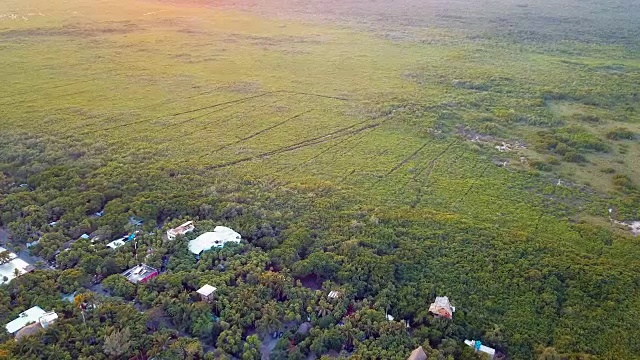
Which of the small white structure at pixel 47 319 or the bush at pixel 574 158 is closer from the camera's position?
the small white structure at pixel 47 319

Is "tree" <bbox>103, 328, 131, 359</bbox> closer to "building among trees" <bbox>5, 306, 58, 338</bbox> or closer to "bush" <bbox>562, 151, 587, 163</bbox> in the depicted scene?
"building among trees" <bbox>5, 306, 58, 338</bbox>

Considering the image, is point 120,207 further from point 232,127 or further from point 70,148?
point 232,127

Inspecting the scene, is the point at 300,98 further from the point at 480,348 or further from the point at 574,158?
the point at 480,348

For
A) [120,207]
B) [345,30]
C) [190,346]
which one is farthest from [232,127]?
[345,30]

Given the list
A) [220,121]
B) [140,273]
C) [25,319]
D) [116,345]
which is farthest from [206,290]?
[220,121]

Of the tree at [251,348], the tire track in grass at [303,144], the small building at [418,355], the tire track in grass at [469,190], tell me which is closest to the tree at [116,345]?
the tree at [251,348]

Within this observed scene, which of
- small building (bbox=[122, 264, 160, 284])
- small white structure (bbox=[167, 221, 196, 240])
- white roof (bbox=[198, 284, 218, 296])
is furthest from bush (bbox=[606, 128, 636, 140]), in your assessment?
small building (bbox=[122, 264, 160, 284])

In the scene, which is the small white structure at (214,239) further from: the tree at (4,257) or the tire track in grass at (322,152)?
the tire track in grass at (322,152)

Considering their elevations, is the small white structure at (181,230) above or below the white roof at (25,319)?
above
